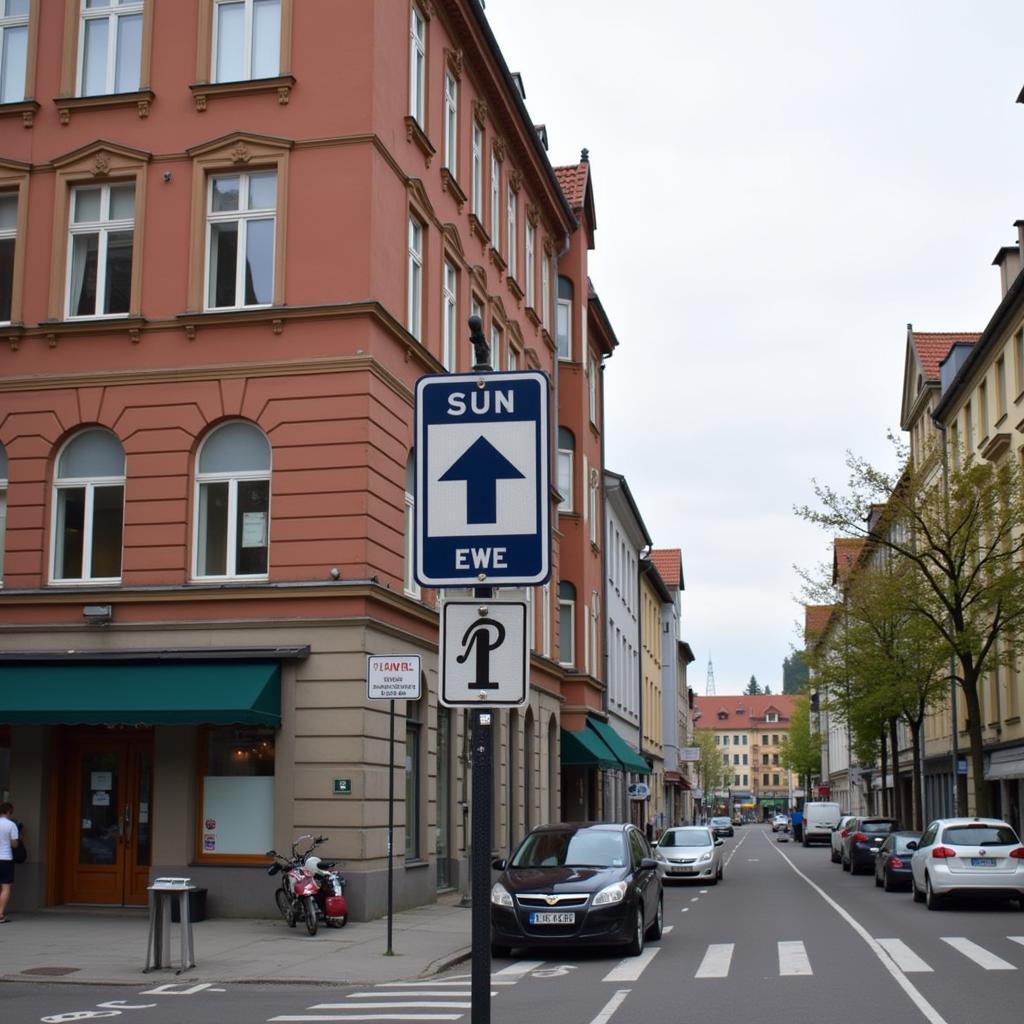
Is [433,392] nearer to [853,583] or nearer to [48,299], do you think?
[48,299]

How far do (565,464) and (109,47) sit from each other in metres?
20.1

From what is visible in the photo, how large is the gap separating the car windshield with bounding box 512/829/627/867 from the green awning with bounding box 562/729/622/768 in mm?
19143

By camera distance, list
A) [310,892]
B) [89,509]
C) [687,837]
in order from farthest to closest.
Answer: [687,837]
[89,509]
[310,892]

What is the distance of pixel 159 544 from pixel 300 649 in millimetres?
2840

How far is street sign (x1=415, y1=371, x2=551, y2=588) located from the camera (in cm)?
535

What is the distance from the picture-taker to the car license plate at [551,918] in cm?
1670

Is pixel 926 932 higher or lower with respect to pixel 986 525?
lower

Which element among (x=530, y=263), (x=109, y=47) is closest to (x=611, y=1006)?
(x=109, y=47)

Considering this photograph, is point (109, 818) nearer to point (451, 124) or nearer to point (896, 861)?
point (451, 124)

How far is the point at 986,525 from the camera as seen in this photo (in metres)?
38.4

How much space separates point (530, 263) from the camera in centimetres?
3628

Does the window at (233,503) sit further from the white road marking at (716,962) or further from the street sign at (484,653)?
the street sign at (484,653)

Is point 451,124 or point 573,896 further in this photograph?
point 451,124

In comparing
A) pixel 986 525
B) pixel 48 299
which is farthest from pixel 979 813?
pixel 48 299
